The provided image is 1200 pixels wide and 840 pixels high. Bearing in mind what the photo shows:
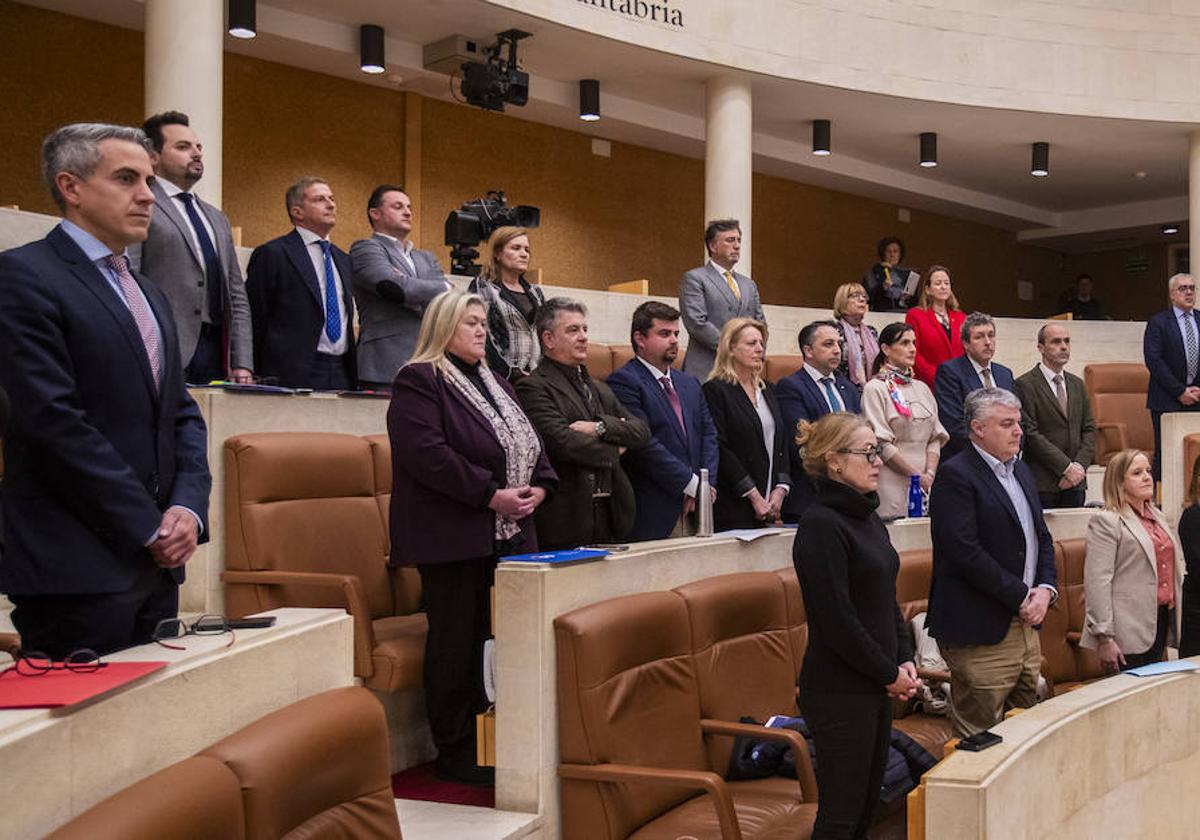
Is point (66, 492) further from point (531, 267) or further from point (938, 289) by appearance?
point (531, 267)

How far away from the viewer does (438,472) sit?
339 cm

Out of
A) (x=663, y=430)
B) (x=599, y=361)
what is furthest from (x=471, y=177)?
(x=663, y=430)

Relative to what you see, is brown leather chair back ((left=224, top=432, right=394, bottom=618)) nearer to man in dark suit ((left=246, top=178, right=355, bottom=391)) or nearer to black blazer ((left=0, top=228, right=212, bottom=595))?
man in dark suit ((left=246, top=178, right=355, bottom=391))

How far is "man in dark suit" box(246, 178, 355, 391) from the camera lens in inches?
179

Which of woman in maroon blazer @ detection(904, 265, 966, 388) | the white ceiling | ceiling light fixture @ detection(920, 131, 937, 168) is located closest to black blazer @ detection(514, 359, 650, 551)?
woman in maroon blazer @ detection(904, 265, 966, 388)

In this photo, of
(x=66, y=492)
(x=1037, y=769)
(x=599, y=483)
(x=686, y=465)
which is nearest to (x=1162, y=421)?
(x=686, y=465)

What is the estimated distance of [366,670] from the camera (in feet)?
11.5

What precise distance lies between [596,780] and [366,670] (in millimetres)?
825

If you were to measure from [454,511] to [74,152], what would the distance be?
1563 millimetres

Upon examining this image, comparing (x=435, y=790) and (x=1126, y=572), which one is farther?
(x=1126, y=572)

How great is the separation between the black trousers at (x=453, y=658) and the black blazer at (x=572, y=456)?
46cm

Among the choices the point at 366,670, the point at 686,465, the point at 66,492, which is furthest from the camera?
the point at 686,465

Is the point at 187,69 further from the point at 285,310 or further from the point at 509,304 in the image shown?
the point at 509,304

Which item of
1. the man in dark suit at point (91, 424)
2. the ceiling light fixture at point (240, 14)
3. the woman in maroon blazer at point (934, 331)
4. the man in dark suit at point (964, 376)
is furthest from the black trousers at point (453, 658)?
the ceiling light fixture at point (240, 14)
